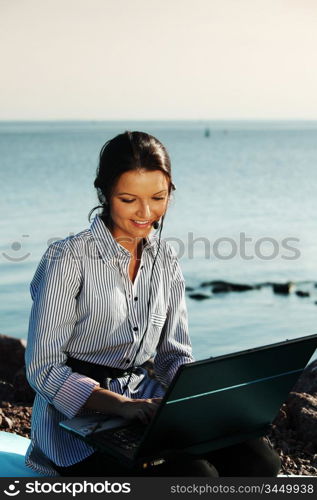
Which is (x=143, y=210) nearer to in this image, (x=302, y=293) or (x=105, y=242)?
(x=105, y=242)

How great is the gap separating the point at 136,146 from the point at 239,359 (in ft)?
2.50

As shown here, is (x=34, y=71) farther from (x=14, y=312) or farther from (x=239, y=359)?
(x=239, y=359)

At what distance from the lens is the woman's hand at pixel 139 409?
91.0 inches

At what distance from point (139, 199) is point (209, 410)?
0.68 meters

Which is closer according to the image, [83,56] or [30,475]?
[30,475]

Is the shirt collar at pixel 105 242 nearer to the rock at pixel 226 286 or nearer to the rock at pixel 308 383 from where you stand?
the rock at pixel 308 383

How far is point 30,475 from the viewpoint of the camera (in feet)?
8.77

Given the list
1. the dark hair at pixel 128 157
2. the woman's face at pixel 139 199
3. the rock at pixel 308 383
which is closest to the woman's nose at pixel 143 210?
the woman's face at pixel 139 199

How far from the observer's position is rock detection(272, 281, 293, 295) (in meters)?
10.5

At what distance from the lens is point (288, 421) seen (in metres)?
3.94

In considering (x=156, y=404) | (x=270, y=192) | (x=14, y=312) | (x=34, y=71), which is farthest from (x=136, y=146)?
(x=34, y=71)

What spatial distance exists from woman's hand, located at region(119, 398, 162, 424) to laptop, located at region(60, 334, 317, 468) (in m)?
0.03

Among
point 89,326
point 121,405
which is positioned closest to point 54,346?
point 89,326
